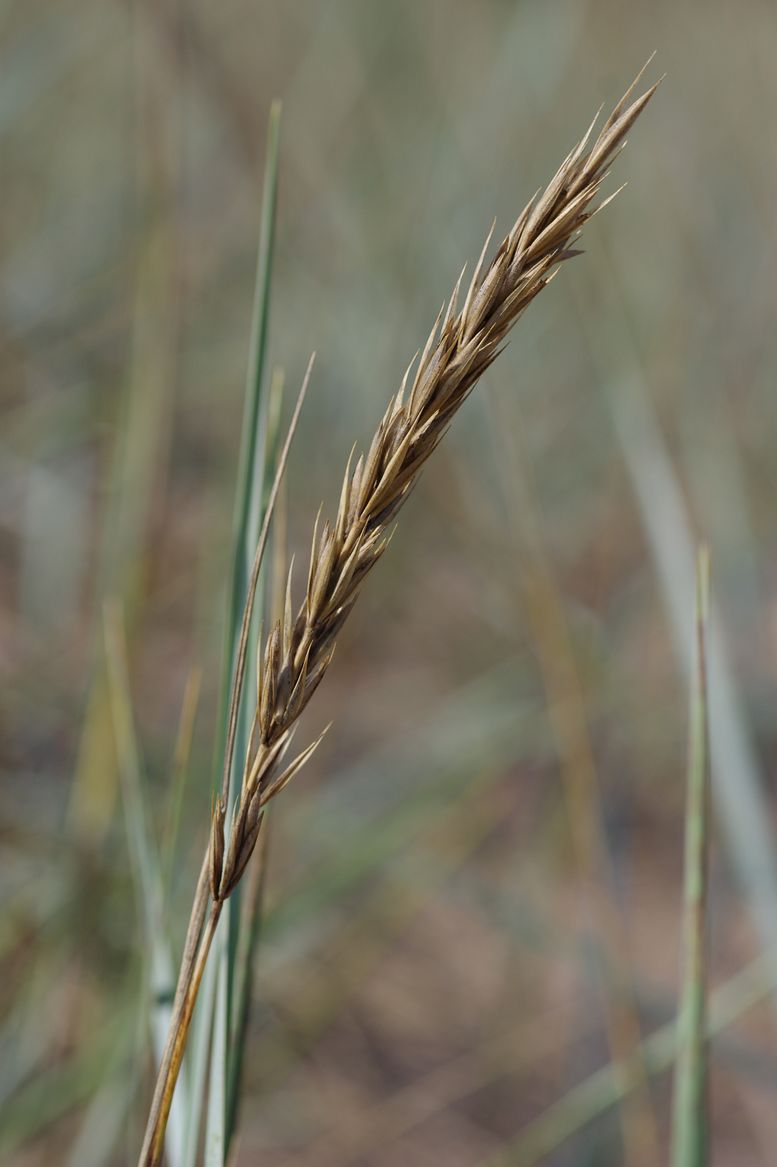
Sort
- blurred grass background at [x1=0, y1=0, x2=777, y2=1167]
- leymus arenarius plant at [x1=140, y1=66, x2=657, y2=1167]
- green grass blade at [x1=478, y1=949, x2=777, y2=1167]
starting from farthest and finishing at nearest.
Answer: blurred grass background at [x1=0, y1=0, x2=777, y2=1167] < green grass blade at [x1=478, y1=949, x2=777, y2=1167] < leymus arenarius plant at [x1=140, y1=66, x2=657, y2=1167]

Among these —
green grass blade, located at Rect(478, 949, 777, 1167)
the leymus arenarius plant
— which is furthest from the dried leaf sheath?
green grass blade, located at Rect(478, 949, 777, 1167)

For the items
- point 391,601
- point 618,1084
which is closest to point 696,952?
point 618,1084

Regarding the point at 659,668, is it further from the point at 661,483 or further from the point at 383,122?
the point at 383,122

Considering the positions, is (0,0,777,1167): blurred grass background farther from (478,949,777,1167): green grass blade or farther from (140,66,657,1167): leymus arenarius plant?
(140,66,657,1167): leymus arenarius plant

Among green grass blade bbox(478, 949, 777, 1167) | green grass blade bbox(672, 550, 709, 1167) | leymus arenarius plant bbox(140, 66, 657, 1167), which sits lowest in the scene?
green grass blade bbox(478, 949, 777, 1167)

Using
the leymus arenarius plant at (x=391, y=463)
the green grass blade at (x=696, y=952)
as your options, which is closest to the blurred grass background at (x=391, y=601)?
the green grass blade at (x=696, y=952)

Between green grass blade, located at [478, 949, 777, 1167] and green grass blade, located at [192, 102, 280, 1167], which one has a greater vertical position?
green grass blade, located at [192, 102, 280, 1167]
